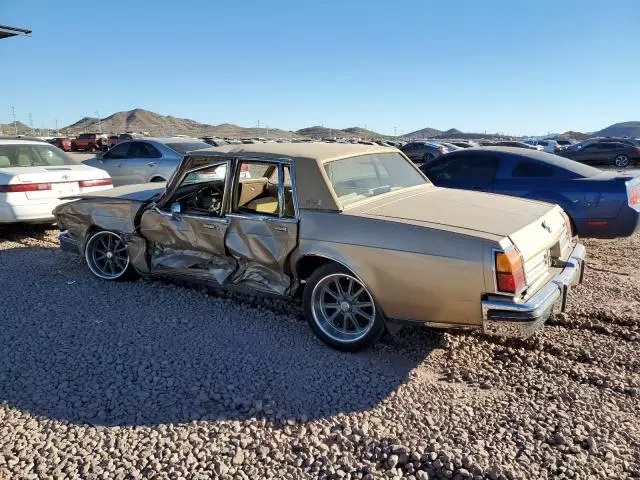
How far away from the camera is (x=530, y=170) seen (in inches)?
270

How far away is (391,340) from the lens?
13.5 feet

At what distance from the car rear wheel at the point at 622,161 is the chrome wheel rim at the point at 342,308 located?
24821mm

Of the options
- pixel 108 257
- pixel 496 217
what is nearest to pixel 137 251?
pixel 108 257

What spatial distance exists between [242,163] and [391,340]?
1.97m

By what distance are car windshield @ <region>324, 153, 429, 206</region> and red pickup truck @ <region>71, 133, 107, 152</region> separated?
126 ft

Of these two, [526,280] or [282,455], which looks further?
[526,280]

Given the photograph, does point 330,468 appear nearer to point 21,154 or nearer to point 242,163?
point 242,163

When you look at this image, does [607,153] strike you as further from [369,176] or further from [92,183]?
[369,176]

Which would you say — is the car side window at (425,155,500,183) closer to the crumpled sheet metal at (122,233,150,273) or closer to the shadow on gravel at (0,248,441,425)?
the shadow on gravel at (0,248,441,425)

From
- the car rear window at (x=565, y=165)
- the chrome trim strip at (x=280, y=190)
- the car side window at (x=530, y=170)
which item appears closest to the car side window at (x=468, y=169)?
the car side window at (x=530, y=170)

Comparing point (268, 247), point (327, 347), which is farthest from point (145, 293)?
point (327, 347)

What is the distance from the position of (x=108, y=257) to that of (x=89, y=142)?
38.0 metres

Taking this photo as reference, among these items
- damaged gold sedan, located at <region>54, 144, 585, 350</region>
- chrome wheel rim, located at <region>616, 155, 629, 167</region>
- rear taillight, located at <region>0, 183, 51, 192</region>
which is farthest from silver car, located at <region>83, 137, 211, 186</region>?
chrome wheel rim, located at <region>616, 155, 629, 167</region>

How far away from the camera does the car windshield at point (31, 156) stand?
7629mm
